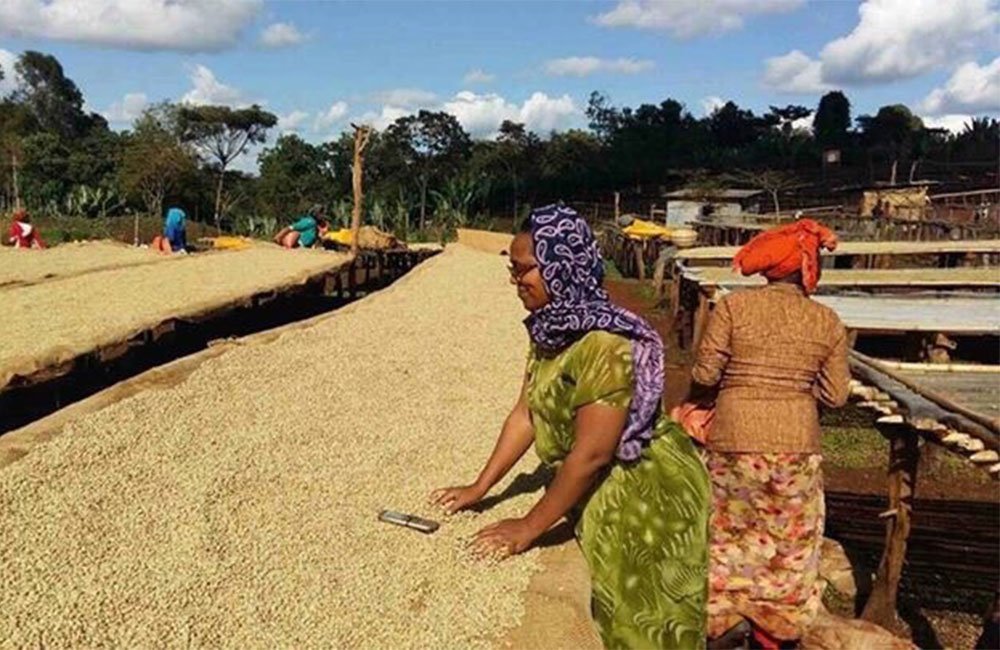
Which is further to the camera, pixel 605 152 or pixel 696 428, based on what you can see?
pixel 605 152

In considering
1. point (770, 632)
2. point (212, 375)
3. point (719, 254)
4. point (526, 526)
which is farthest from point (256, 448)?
point (719, 254)

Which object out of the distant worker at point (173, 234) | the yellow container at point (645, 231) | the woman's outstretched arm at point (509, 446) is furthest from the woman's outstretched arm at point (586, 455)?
the yellow container at point (645, 231)

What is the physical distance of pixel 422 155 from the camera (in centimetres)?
3625

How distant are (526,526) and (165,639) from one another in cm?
100

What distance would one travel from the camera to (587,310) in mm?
1983

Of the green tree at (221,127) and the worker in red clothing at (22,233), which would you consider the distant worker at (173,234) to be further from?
the green tree at (221,127)

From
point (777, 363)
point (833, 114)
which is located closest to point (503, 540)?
point (777, 363)

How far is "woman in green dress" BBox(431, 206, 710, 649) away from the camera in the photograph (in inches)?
75.5

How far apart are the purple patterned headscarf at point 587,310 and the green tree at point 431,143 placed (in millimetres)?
33161

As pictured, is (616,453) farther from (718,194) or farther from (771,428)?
(718,194)

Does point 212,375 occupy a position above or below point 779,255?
below

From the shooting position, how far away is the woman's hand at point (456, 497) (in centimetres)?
300

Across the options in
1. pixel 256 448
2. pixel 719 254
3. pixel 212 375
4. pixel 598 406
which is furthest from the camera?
pixel 719 254

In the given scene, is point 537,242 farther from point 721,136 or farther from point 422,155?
point 721,136
